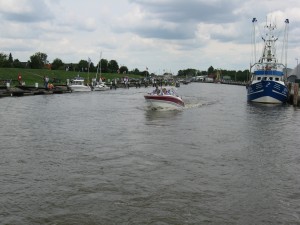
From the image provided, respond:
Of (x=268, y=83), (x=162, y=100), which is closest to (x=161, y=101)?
(x=162, y=100)

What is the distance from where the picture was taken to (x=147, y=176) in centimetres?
1581

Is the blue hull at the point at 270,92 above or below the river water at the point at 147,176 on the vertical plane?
above

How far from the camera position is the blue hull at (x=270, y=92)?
196ft

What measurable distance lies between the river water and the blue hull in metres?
31.8

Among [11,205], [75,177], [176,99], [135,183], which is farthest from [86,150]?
[176,99]

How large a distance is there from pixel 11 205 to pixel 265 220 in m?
7.38

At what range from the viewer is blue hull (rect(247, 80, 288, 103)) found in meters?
59.8

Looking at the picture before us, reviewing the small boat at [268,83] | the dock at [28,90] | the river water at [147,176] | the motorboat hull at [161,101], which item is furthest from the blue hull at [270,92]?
the dock at [28,90]

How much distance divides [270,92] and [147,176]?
47.5 meters

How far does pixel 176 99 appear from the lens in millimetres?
44000

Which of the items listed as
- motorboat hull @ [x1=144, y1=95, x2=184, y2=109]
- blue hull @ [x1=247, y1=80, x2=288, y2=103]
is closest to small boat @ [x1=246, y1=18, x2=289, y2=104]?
blue hull @ [x1=247, y1=80, x2=288, y2=103]

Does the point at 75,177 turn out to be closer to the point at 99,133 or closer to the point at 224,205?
the point at 224,205

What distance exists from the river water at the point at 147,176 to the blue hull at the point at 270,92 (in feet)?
104

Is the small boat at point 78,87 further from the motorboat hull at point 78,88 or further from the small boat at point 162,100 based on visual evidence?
the small boat at point 162,100
